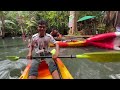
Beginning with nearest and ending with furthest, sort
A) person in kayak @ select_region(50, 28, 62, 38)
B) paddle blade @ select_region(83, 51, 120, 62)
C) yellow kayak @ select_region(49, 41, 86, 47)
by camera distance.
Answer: paddle blade @ select_region(83, 51, 120, 62)
yellow kayak @ select_region(49, 41, 86, 47)
person in kayak @ select_region(50, 28, 62, 38)

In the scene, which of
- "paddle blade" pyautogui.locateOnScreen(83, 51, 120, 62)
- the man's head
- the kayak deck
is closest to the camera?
the kayak deck

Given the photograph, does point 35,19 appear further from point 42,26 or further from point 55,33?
point 42,26

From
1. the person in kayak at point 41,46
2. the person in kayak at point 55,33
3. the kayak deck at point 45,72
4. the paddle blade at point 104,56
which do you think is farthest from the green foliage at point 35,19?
the kayak deck at point 45,72

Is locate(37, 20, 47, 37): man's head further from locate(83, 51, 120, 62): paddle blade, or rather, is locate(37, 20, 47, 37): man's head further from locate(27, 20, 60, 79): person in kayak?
locate(83, 51, 120, 62): paddle blade

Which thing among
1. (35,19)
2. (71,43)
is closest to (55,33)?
(71,43)

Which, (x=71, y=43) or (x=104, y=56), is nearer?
(x=104, y=56)

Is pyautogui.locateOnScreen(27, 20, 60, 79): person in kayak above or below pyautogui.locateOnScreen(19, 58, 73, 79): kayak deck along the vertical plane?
above

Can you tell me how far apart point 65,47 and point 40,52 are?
13.7 ft

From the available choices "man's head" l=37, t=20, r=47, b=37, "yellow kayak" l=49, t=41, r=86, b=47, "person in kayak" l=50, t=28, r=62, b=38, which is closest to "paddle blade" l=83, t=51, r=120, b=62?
"man's head" l=37, t=20, r=47, b=37

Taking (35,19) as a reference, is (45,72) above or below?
below

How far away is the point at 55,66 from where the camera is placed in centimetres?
333

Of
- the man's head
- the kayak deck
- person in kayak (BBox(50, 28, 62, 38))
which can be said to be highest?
the man's head
